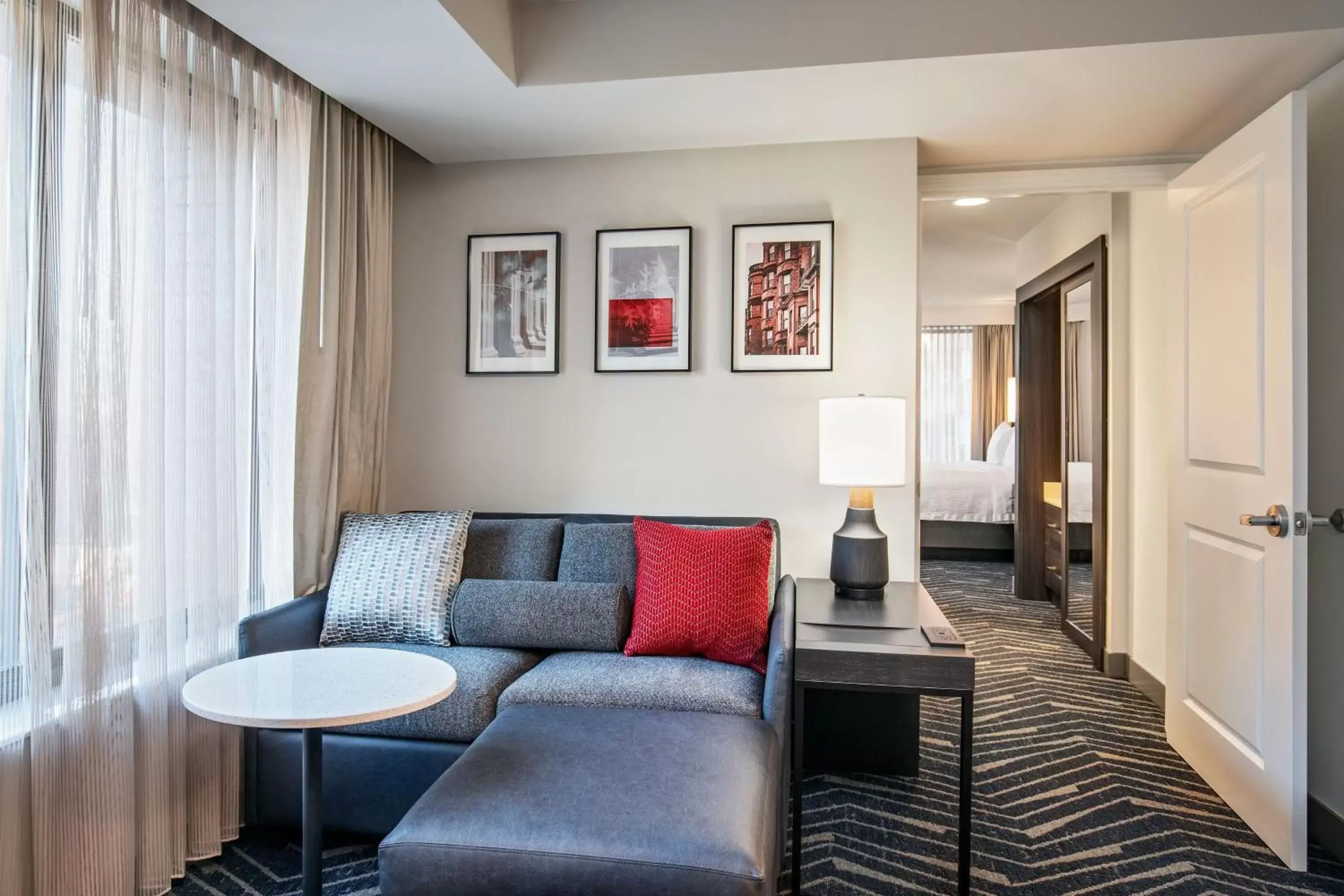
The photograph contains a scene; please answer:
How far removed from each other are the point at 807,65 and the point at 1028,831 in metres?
2.35

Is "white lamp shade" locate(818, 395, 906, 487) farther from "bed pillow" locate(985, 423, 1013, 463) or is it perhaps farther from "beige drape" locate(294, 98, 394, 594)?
"bed pillow" locate(985, 423, 1013, 463)

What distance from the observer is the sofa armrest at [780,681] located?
6.36ft

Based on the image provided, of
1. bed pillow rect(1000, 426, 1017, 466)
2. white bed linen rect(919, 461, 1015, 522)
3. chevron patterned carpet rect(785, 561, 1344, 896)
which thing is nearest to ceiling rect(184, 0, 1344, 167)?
chevron patterned carpet rect(785, 561, 1344, 896)

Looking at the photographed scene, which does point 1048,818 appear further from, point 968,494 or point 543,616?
point 968,494

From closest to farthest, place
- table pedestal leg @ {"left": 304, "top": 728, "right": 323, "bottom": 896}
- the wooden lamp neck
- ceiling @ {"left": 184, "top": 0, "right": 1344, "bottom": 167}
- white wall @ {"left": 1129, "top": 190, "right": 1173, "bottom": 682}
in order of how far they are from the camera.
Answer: table pedestal leg @ {"left": 304, "top": 728, "right": 323, "bottom": 896}, ceiling @ {"left": 184, "top": 0, "right": 1344, "bottom": 167}, the wooden lamp neck, white wall @ {"left": 1129, "top": 190, "right": 1173, "bottom": 682}

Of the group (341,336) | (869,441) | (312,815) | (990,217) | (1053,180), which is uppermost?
(990,217)

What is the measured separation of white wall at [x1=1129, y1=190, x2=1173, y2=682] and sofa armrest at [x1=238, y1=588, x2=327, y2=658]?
3235 millimetres

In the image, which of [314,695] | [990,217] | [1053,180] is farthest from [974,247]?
[314,695]

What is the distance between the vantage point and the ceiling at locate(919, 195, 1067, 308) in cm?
438

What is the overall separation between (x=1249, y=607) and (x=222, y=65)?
3.39m

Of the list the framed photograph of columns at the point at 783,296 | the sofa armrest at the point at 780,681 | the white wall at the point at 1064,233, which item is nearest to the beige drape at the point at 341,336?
the framed photograph of columns at the point at 783,296

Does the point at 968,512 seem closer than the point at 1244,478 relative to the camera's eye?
No

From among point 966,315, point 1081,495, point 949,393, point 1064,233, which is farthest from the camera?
point 949,393

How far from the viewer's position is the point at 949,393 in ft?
A: 29.4
